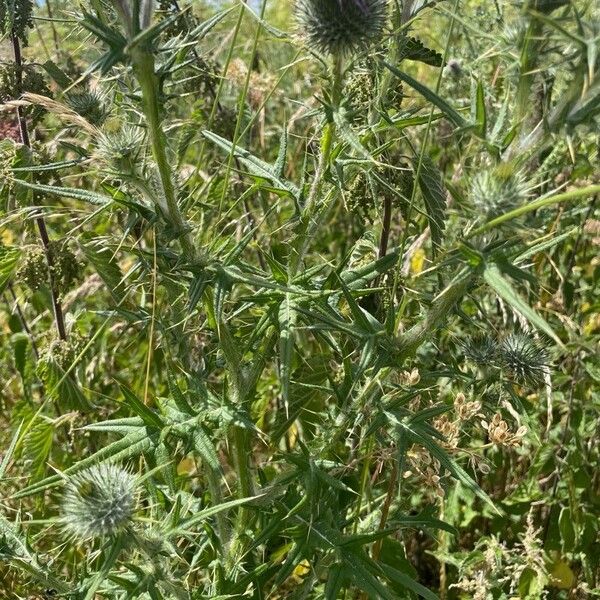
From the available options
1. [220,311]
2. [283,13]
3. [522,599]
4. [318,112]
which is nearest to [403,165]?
[318,112]

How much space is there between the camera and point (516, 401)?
1.95m

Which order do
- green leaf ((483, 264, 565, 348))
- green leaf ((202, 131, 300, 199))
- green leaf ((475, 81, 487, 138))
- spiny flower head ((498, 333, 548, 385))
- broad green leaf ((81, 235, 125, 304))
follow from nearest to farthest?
green leaf ((483, 264, 565, 348))
green leaf ((475, 81, 487, 138))
green leaf ((202, 131, 300, 199))
spiny flower head ((498, 333, 548, 385))
broad green leaf ((81, 235, 125, 304))

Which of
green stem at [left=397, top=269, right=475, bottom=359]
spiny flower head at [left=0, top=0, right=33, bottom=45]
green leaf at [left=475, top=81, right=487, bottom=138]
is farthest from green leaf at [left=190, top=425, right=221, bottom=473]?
spiny flower head at [left=0, top=0, right=33, bottom=45]

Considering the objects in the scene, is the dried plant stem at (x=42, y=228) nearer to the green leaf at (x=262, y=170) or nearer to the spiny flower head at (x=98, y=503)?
the green leaf at (x=262, y=170)

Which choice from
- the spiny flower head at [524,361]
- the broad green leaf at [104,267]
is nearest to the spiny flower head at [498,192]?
the spiny flower head at [524,361]

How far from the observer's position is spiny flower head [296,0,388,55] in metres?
1.72

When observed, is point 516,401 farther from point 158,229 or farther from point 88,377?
point 88,377

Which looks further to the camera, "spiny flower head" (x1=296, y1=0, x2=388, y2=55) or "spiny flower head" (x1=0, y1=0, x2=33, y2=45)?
"spiny flower head" (x1=0, y1=0, x2=33, y2=45)

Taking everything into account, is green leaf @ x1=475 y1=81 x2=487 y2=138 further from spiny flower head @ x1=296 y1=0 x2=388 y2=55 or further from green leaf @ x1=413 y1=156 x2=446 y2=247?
green leaf @ x1=413 y1=156 x2=446 y2=247

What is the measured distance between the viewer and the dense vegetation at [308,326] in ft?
5.26

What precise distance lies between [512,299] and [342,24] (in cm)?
80

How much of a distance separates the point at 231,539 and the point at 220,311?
865 mm

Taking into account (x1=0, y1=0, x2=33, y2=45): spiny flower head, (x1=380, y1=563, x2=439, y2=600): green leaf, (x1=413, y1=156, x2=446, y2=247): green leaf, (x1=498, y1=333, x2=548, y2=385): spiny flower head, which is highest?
(x1=0, y1=0, x2=33, y2=45): spiny flower head

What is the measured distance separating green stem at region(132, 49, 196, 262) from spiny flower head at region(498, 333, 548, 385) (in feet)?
3.07
